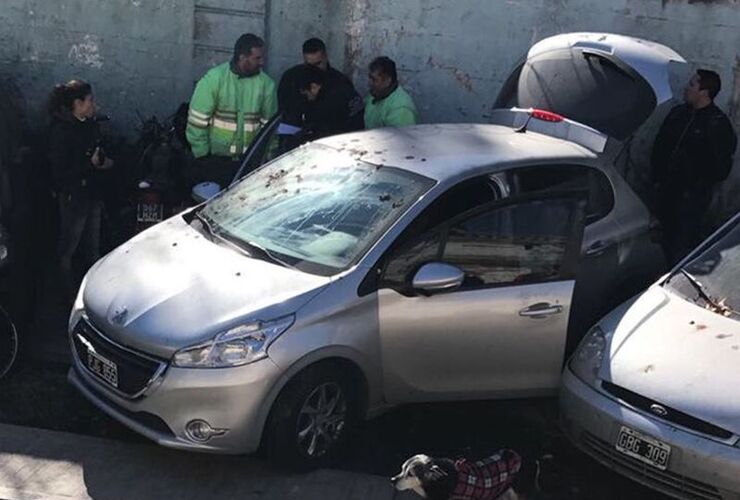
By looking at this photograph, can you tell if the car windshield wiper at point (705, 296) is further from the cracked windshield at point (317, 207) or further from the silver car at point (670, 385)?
the cracked windshield at point (317, 207)

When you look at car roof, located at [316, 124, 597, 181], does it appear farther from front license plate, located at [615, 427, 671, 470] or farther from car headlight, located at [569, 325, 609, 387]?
front license plate, located at [615, 427, 671, 470]

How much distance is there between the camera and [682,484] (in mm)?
5098

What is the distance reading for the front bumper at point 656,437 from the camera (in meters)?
4.96

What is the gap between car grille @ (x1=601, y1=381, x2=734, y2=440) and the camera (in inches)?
199

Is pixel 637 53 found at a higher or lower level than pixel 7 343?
higher

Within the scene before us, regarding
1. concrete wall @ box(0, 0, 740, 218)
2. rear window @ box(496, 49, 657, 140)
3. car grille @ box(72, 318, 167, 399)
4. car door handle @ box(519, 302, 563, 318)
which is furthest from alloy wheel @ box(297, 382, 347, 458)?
concrete wall @ box(0, 0, 740, 218)

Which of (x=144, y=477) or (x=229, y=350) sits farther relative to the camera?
(x=144, y=477)

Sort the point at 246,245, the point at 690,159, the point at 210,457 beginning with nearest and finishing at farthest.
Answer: the point at 210,457 < the point at 246,245 < the point at 690,159

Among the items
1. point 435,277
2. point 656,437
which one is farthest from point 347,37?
point 656,437

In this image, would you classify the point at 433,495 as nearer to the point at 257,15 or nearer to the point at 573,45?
the point at 573,45

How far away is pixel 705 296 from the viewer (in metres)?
5.94

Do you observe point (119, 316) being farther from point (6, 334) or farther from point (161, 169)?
point (161, 169)

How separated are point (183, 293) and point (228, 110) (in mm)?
3369

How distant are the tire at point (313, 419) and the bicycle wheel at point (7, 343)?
6.68 ft
